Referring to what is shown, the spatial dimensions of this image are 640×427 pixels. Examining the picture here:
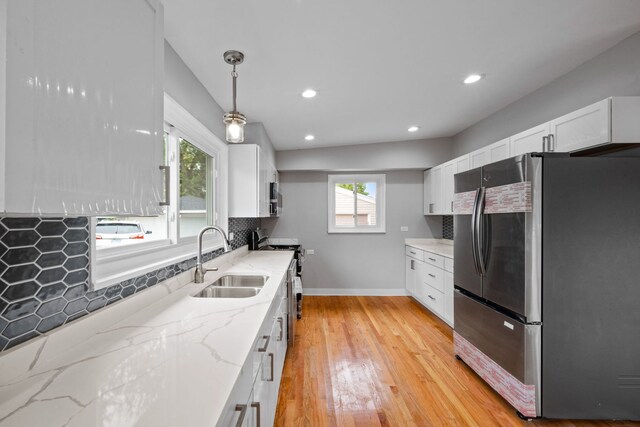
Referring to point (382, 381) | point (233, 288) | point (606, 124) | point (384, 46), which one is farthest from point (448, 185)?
point (233, 288)

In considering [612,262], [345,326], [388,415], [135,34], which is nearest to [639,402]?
[612,262]

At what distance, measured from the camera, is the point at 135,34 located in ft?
2.58

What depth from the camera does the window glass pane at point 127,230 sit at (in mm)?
1375

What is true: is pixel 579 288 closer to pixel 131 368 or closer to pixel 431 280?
pixel 431 280

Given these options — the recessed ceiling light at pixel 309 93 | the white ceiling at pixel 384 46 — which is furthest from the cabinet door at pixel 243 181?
the recessed ceiling light at pixel 309 93

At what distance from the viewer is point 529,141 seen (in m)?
2.45

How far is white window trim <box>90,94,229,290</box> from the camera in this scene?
4.01 ft

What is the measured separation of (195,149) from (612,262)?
10.2 feet

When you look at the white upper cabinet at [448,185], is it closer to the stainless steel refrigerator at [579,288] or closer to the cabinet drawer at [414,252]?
the cabinet drawer at [414,252]

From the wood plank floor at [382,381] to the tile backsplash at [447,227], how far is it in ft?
4.97

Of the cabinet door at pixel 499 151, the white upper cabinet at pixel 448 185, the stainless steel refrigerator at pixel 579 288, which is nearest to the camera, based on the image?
the stainless steel refrigerator at pixel 579 288

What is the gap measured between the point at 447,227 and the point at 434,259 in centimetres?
113

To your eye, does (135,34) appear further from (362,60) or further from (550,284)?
(550,284)

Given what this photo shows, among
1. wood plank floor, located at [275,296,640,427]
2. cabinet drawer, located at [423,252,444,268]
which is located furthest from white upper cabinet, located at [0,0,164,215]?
cabinet drawer, located at [423,252,444,268]
